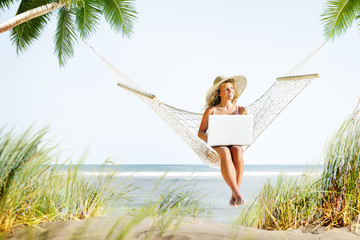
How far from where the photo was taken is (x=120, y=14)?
4.94 m

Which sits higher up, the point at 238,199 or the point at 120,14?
the point at 120,14

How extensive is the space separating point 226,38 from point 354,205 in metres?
11.8

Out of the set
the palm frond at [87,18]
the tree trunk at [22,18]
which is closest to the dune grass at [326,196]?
the tree trunk at [22,18]

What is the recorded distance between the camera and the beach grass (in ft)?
5.82

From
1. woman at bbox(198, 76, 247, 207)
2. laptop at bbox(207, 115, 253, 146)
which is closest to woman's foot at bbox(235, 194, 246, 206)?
woman at bbox(198, 76, 247, 207)

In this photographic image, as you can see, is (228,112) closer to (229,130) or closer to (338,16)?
(229,130)

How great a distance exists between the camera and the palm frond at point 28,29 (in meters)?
5.25

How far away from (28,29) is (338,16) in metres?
4.18

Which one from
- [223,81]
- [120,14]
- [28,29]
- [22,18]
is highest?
[120,14]

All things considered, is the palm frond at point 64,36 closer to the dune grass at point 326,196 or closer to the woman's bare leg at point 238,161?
the woman's bare leg at point 238,161

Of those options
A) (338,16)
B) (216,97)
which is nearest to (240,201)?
(216,97)

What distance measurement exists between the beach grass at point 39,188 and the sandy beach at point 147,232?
0.09m

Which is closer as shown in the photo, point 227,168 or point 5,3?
point 227,168

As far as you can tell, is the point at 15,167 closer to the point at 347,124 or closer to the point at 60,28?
the point at 347,124
